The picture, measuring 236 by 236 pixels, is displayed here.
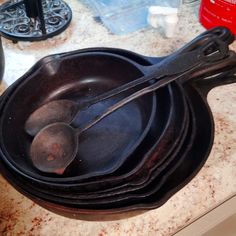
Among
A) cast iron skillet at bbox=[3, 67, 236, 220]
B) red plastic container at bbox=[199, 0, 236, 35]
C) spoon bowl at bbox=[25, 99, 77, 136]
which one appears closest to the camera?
cast iron skillet at bbox=[3, 67, 236, 220]

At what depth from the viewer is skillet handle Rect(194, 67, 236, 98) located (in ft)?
1.70

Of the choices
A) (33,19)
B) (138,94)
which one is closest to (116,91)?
(138,94)

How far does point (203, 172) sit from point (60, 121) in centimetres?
21

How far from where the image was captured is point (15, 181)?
41 cm

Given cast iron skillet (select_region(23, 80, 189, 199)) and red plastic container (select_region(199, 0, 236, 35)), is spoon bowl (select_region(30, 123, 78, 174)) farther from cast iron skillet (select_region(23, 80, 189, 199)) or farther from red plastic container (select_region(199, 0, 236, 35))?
red plastic container (select_region(199, 0, 236, 35))

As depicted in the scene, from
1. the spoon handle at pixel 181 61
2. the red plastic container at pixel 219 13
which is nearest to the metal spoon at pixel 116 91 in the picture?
the spoon handle at pixel 181 61

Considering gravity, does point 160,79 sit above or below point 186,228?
above

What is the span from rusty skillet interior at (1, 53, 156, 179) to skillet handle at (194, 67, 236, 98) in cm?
8

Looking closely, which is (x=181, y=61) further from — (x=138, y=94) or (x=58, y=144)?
(x=58, y=144)

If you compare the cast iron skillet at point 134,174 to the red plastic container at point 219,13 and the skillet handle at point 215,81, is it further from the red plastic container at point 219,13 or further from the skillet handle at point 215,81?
the red plastic container at point 219,13

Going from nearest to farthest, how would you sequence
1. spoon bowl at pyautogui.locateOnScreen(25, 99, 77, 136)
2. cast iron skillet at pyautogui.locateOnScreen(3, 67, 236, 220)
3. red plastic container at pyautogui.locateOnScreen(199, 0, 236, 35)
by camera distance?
1. cast iron skillet at pyautogui.locateOnScreen(3, 67, 236, 220)
2. spoon bowl at pyautogui.locateOnScreen(25, 99, 77, 136)
3. red plastic container at pyautogui.locateOnScreen(199, 0, 236, 35)

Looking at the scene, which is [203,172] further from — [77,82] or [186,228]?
[77,82]

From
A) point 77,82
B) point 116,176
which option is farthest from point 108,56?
point 116,176

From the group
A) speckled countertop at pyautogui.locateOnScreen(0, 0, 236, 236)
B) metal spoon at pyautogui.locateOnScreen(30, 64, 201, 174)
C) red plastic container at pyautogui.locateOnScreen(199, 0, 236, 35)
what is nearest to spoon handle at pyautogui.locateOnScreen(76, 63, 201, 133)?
metal spoon at pyautogui.locateOnScreen(30, 64, 201, 174)
